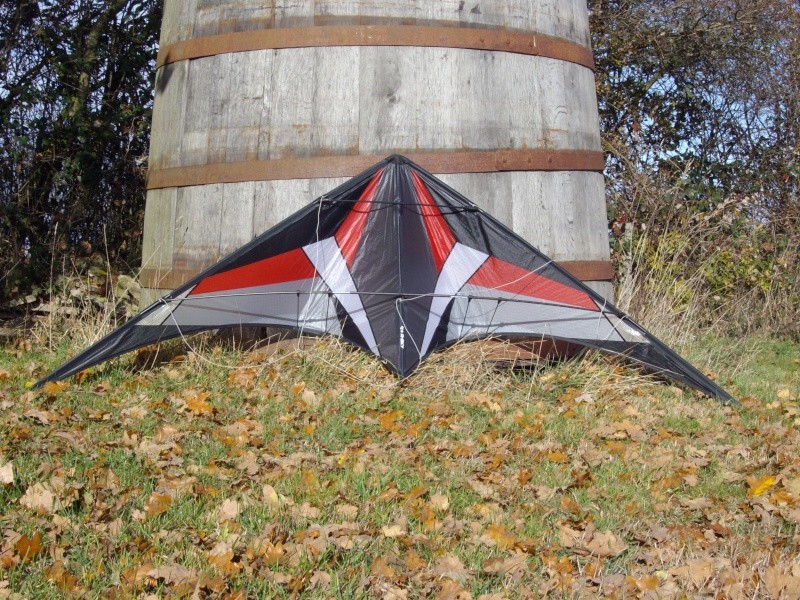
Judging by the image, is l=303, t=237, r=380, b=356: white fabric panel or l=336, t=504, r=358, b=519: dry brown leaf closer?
l=336, t=504, r=358, b=519: dry brown leaf

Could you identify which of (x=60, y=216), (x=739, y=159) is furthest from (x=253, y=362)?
(x=739, y=159)

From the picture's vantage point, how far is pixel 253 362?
510 centimetres

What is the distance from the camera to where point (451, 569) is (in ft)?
9.27

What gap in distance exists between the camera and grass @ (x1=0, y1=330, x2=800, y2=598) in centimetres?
276

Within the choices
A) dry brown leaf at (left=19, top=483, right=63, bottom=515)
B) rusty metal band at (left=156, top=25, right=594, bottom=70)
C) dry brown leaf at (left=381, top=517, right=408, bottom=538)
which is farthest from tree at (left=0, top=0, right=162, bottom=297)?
dry brown leaf at (left=381, top=517, right=408, bottom=538)

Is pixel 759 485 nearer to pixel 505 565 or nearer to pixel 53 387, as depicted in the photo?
pixel 505 565

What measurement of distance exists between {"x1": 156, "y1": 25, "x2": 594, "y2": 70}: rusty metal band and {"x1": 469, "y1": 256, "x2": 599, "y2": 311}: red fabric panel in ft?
4.29

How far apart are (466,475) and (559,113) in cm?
287

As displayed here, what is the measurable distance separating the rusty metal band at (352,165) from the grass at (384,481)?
103 cm

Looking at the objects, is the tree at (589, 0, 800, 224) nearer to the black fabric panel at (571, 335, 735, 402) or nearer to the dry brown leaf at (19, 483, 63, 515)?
the black fabric panel at (571, 335, 735, 402)

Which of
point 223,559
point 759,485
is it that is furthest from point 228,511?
point 759,485

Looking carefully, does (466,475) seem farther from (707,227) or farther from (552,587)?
(707,227)

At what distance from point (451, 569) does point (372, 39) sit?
Result: 11.4ft

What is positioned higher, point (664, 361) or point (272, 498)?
point (664, 361)
